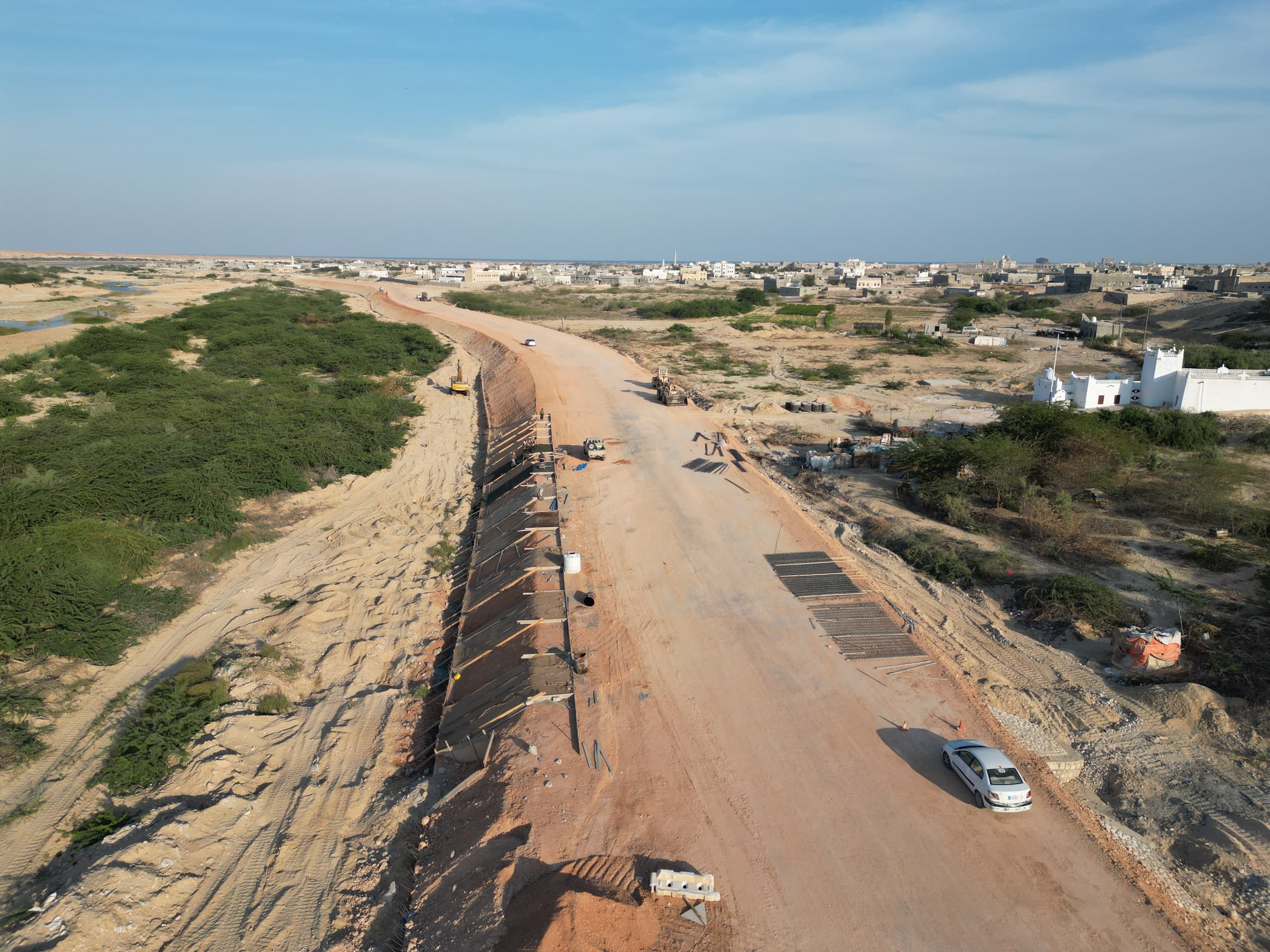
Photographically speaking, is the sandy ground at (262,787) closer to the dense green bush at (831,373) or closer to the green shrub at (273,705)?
the green shrub at (273,705)

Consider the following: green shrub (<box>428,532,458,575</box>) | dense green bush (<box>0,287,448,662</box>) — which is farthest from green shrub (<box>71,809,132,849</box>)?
green shrub (<box>428,532,458,575</box>)

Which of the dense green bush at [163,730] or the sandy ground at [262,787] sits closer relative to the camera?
the sandy ground at [262,787]

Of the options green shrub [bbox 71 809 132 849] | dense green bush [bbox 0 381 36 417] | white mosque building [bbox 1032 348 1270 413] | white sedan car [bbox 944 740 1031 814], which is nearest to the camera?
white sedan car [bbox 944 740 1031 814]

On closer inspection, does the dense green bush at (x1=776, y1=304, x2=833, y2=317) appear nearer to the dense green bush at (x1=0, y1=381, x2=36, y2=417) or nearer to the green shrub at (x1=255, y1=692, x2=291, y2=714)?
the dense green bush at (x1=0, y1=381, x2=36, y2=417)

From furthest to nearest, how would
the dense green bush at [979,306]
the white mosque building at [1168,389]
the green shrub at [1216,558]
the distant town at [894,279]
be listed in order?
the distant town at [894,279] → the dense green bush at [979,306] → the white mosque building at [1168,389] → the green shrub at [1216,558]

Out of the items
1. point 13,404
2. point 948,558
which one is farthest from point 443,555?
point 13,404

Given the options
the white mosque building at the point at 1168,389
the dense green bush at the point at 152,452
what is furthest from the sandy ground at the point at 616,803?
the white mosque building at the point at 1168,389
